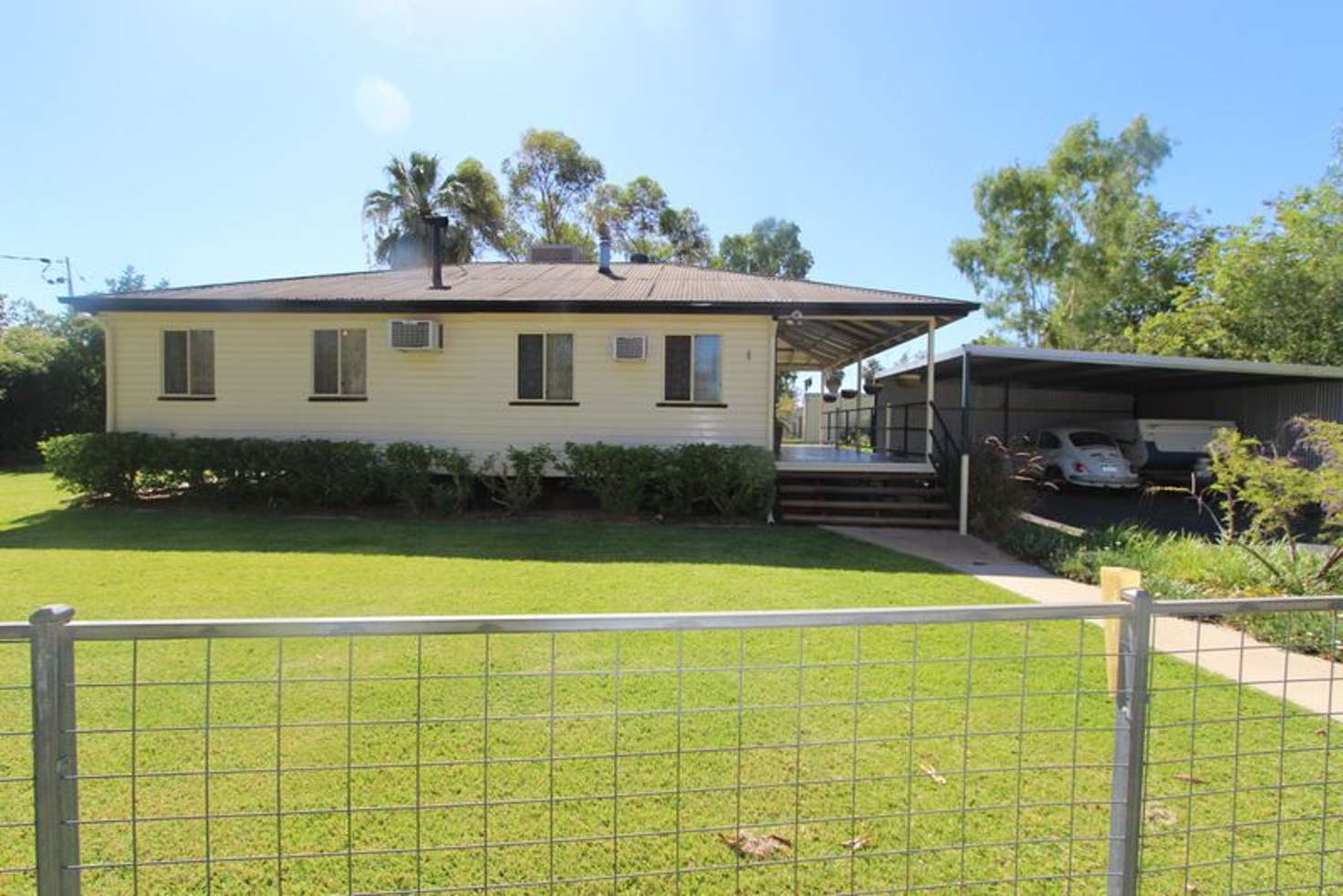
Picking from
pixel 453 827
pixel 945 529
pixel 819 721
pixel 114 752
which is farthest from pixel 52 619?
pixel 945 529

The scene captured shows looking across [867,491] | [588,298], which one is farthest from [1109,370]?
[588,298]

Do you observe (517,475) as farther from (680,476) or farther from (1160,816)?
(1160,816)

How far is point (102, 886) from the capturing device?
2285 mm

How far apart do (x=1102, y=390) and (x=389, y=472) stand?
1959 cm

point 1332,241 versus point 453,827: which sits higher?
point 1332,241

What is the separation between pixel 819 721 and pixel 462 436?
9655 millimetres

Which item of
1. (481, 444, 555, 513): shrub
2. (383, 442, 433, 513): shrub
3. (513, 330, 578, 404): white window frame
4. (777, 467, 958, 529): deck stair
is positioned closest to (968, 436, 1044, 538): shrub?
(777, 467, 958, 529): deck stair

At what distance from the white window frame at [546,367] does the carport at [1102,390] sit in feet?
20.5

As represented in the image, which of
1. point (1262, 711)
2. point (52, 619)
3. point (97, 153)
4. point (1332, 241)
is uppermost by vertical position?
point (97, 153)

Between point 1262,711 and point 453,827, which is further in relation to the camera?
point 1262,711

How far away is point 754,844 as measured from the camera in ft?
8.45

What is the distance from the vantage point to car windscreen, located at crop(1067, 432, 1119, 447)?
16.3m

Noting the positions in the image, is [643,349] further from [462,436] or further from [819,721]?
[819,721]

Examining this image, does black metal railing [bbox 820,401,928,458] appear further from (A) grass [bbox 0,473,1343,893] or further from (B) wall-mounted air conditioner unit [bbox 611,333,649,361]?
(A) grass [bbox 0,473,1343,893]
